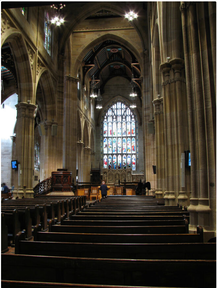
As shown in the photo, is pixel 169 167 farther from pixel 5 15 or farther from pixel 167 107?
pixel 5 15

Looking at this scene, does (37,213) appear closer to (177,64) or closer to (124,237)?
(124,237)

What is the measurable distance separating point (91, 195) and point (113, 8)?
14.0 m

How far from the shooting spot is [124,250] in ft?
8.91

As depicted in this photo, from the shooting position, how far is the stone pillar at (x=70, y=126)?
63.9ft

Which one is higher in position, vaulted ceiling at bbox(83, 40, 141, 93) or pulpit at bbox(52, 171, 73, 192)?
vaulted ceiling at bbox(83, 40, 141, 93)

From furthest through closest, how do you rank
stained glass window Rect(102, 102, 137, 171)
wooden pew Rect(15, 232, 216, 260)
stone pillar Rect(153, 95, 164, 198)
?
stained glass window Rect(102, 102, 137, 171)
stone pillar Rect(153, 95, 164, 198)
wooden pew Rect(15, 232, 216, 260)

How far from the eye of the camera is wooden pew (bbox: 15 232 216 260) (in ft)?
8.83

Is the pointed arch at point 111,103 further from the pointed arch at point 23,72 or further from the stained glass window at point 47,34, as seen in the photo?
the pointed arch at point 23,72

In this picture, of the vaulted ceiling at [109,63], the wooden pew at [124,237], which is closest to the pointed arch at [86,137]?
the vaulted ceiling at [109,63]

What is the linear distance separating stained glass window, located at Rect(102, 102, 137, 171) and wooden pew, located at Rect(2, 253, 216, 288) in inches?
1192

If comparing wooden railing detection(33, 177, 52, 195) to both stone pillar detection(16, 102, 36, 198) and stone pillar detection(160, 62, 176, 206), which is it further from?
stone pillar detection(160, 62, 176, 206)

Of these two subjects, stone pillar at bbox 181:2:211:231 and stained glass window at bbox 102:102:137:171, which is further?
stained glass window at bbox 102:102:137:171

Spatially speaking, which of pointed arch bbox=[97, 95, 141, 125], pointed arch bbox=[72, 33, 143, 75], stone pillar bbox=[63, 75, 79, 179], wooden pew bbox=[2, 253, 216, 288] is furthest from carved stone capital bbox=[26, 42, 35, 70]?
pointed arch bbox=[97, 95, 141, 125]

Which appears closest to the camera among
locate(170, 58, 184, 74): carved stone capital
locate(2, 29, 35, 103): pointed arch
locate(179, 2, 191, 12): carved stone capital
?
locate(179, 2, 191, 12): carved stone capital
